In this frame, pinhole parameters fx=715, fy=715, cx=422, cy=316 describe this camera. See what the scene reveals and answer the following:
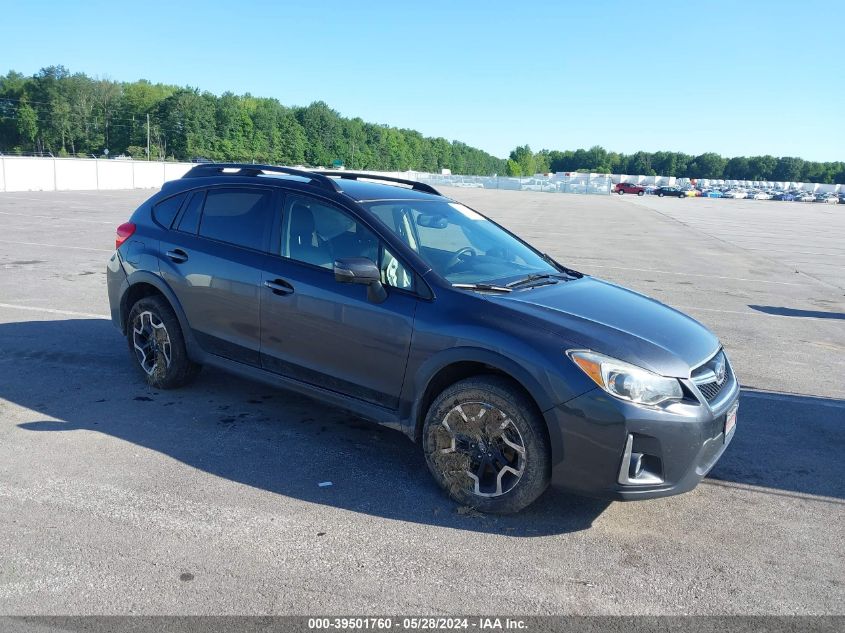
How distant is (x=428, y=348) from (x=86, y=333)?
4.84 metres

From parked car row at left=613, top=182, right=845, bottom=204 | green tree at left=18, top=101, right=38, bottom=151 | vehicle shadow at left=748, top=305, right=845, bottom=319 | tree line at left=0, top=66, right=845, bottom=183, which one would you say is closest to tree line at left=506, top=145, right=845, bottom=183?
tree line at left=0, top=66, right=845, bottom=183

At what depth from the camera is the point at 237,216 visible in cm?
524

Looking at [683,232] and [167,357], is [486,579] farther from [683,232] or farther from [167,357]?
[683,232]

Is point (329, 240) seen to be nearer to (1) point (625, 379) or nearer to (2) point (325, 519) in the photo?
(2) point (325, 519)

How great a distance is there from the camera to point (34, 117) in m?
95.1

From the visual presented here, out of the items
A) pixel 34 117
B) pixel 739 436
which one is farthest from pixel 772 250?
pixel 34 117

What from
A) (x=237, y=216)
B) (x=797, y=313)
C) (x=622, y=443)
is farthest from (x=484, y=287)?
(x=797, y=313)

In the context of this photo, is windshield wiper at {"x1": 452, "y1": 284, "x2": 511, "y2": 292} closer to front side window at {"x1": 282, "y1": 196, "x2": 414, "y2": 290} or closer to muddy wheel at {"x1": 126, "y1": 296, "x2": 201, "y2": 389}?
front side window at {"x1": 282, "y1": 196, "x2": 414, "y2": 290}

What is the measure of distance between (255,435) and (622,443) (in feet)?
8.34

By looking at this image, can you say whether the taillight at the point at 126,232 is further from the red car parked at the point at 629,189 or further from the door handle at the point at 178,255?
the red car parked at the point at 629,189

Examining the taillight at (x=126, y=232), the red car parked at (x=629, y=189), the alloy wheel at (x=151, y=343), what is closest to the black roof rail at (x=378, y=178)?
the taillight at (x=126, y=232)

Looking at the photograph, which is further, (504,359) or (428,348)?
(428,348)

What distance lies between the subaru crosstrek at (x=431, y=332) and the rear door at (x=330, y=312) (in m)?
0.01

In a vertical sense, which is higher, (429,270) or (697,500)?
(429,270)
